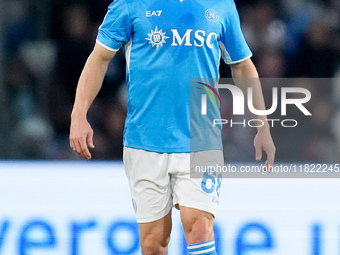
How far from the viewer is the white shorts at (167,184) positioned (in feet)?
8.89

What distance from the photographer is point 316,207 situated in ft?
12.2

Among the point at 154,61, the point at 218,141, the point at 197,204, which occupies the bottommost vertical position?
the point at 197,204

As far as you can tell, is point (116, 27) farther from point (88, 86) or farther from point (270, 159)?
point (270, 159)

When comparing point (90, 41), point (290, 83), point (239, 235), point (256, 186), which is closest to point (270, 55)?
point (290, 83)

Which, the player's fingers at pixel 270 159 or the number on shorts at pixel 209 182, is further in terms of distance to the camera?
the player's fingers at pixel 270 159

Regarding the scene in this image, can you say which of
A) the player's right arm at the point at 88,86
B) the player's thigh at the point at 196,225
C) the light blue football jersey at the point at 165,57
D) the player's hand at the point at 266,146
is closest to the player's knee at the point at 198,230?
the player's thigh at the point at 196,225

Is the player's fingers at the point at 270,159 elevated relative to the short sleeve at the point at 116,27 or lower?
lower

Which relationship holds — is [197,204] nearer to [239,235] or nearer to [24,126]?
[239,235]

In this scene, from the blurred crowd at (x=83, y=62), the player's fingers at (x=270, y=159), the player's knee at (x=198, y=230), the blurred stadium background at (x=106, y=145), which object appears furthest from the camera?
the blurred crowd at (x=83, y=62)

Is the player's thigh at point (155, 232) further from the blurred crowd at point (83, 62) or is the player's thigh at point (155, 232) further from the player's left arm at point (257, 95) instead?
the blurred crowd at point (83, 62)

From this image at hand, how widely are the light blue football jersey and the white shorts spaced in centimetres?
4

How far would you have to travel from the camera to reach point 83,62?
18.5ft

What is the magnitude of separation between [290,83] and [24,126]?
2.35 metres

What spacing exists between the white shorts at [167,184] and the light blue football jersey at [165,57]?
0.04 metres
